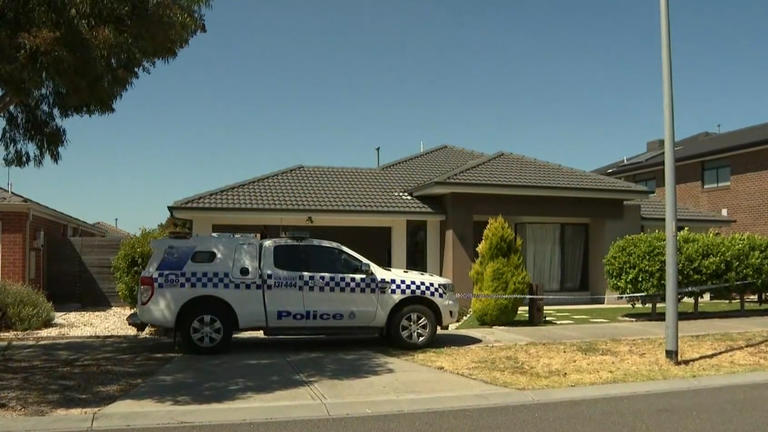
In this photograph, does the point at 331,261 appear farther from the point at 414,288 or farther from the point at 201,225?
the point at 201,225

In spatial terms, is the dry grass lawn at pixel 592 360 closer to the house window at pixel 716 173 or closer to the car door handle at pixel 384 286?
the car door handle at pixel 384 286

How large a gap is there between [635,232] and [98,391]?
50.4 ft

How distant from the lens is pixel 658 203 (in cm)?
2191

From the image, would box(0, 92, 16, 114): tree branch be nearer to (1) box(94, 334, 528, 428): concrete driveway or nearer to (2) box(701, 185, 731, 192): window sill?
(1) box(94, 334, 528, 428): concrete driveway

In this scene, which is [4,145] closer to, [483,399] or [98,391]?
[98,391]

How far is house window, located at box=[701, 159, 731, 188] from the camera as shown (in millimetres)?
26141

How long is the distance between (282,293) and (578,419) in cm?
528

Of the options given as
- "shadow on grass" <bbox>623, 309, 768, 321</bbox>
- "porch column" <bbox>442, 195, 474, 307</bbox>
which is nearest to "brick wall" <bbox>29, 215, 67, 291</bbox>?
"porch column" <bbox>442, 195, 474, 307</bbox>

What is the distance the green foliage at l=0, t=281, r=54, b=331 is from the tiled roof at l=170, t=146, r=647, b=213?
3.67 metres

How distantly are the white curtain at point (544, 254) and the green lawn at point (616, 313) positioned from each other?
137 cm

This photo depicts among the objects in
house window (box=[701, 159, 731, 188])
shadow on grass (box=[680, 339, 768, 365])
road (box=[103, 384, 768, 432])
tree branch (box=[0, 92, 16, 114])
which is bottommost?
road (box=[103, 384, 768, 432])

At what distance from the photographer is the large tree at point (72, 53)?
7594 millimetres

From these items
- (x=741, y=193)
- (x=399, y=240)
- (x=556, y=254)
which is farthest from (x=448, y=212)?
(x=741, y=193)

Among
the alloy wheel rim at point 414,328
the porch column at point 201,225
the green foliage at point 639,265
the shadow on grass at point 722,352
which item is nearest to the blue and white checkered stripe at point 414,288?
the alloy wheel rim at point 414,328
